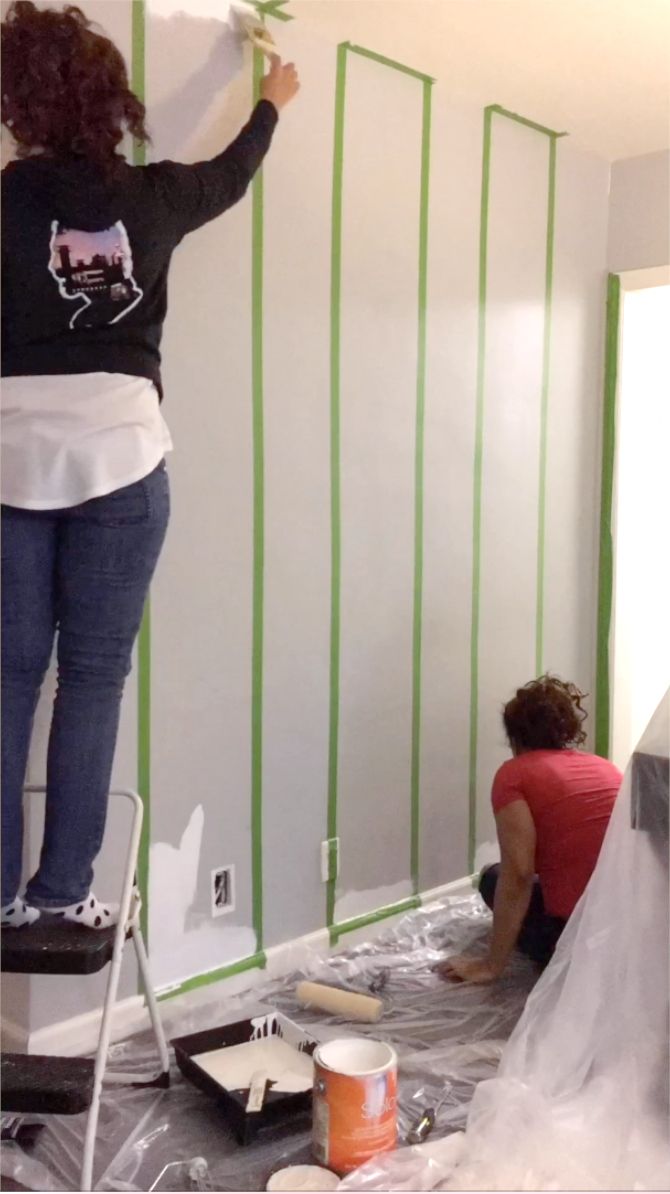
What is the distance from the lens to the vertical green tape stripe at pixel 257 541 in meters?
2.35

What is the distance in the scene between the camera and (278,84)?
6.92 ft

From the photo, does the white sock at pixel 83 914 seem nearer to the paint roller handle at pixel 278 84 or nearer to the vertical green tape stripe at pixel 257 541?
the vertical green tape stripe at pixel 257 541

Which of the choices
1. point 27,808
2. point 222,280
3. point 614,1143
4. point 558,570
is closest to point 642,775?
point 614,1143

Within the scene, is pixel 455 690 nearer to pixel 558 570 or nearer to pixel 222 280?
pixel 558 570

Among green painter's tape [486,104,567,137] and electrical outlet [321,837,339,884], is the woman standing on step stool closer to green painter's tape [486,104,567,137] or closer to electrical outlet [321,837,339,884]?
electrical outlet [321,837,339,884]

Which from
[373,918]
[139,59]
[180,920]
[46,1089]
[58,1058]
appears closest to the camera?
[46,1089]

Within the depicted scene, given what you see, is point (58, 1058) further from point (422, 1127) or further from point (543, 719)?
point (543, 719)

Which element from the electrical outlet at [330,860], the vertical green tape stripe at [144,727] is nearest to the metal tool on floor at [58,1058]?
the vertical green tape stripe at [144,727]

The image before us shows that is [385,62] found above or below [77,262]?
above

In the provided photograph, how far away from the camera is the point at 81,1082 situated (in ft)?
5.24

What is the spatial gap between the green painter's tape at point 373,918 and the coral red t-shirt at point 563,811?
0.50 m

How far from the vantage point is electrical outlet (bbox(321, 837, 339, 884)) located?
8.57ft

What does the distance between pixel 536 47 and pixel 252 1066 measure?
2418mm

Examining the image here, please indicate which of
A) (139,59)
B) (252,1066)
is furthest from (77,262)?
(252,1066)
